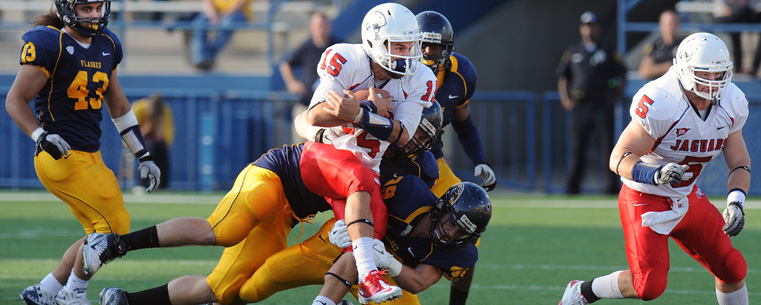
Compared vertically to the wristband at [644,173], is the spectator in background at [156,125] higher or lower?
lower

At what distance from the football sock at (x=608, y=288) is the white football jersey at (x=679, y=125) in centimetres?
48

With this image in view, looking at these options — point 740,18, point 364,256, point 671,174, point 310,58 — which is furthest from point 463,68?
point 740,18

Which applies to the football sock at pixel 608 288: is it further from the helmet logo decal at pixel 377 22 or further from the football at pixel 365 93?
the helmet logo decal at pixel 377 22

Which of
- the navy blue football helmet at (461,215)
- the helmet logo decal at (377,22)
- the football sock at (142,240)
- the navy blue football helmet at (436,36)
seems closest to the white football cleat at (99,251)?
the football sock at (142,240)

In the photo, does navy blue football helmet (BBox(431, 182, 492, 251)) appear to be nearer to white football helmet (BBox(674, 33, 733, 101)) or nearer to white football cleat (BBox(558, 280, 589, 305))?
white football cleat (BBox(558, 280, 589, 305))

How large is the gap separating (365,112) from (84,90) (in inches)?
66.5

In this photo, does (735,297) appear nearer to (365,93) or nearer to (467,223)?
(467,223)

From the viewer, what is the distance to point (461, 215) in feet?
14.8

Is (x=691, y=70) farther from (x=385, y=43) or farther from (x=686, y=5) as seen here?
(x=686, y=5)

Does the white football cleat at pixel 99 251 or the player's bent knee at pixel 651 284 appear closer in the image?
the white football cleat at pixel 99 251

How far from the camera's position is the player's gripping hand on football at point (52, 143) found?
4883 millimetres

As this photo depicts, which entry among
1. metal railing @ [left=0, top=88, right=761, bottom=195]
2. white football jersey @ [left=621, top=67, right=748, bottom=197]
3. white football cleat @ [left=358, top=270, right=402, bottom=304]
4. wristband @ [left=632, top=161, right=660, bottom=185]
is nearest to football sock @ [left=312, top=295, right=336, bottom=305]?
white football cleat @ [left=358, top=270, right=402, bottom=304]

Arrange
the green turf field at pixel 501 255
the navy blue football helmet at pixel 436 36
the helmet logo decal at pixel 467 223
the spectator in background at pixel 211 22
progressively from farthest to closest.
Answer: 1. the spectator in background at pixel 211 22
2. the green turf field at pixel 501 255
3. the navy blue football helmet at pixel 436 36
4. the helmet logo decal at pixel 467 223

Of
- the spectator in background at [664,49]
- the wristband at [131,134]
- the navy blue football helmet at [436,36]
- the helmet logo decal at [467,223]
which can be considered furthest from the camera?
the spectator in background at [664,49]
